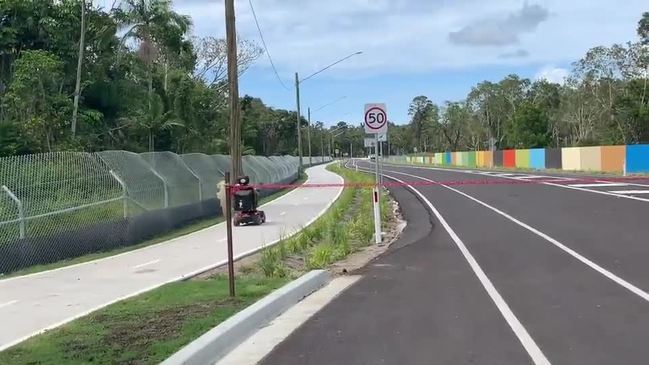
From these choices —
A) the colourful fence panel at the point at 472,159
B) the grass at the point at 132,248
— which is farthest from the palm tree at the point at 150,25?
the colourful fence panel at the point at 472,159

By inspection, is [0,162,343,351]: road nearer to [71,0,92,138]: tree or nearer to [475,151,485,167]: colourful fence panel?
[71,0,92,138]: tree

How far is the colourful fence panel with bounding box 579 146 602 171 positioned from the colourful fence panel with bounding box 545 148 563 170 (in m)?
4.63

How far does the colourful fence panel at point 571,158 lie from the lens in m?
54.9

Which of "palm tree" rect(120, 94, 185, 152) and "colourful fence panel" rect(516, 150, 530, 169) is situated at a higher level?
"palm tree" rect(120, 94, 185, 152)

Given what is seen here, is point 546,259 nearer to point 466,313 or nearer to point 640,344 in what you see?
point 466,313

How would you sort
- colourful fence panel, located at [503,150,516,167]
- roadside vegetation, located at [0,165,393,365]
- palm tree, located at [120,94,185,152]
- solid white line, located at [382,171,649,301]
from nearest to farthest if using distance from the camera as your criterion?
1. roadside vegetation, located at [0,165,393,365]
2. solid white line, located at [382,171,649,301]
3. palm tree, located at [120,94,185,152]
4. colourful fence panel, located at [503,150,516,167]

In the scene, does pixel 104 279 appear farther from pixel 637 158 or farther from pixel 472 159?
pixel 472 159

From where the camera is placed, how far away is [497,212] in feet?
76.2

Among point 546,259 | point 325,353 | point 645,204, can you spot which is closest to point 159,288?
point 325,353

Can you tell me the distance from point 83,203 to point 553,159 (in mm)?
50023

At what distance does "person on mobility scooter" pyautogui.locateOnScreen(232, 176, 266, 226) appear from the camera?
21.0 metres

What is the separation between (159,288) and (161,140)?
3120cm

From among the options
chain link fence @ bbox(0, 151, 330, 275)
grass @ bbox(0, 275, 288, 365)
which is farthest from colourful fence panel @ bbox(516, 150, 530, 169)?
grass @ bbox(0, 275, 288, 365)

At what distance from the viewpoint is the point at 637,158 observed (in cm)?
4722
